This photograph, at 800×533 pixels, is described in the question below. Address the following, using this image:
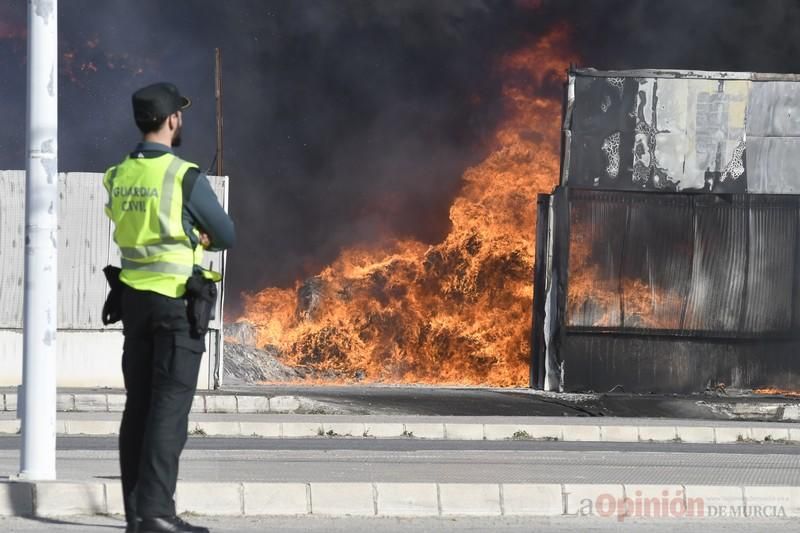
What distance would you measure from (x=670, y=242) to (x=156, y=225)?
14763mm

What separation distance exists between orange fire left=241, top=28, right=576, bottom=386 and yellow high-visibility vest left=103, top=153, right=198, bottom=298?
56.1 ft

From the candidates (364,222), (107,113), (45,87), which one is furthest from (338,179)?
(45,87)

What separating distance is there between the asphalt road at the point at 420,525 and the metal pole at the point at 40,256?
1.88ft

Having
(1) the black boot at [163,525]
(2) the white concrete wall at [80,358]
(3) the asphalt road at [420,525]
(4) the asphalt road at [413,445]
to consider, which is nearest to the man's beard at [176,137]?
(1) the black boot at [163,525]

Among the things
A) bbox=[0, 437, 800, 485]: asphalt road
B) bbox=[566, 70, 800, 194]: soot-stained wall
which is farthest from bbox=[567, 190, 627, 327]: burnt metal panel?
bbox=[0, 437, 800, 485]: asphalt road

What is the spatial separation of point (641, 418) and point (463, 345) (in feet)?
23.9

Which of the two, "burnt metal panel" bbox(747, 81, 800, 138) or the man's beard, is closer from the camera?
the man's beard

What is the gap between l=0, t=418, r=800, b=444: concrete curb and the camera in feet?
44.5

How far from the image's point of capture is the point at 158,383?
5.88 meters

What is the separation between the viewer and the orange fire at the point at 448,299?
23.0 meters

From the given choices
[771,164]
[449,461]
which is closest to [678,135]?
[771,164]

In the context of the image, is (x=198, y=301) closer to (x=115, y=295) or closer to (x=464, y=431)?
(x=115, y=295)

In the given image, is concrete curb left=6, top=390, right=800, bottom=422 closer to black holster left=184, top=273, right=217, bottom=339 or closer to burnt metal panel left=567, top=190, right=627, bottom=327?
burnt metal panel left=567, top=190, right=627, bottom=327

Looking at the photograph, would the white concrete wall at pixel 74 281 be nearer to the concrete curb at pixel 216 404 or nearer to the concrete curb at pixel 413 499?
the concrete curb at pixel 216 404
